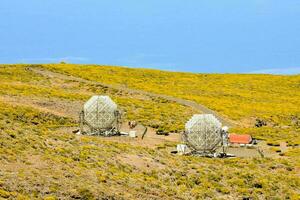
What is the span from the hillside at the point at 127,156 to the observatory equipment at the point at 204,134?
2.45 metres

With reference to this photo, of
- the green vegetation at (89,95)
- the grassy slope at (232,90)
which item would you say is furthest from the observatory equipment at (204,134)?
the grassy slope at (232,90)

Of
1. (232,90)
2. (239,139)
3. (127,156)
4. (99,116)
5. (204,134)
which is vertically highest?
(232,90)

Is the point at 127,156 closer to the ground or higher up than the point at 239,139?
higher up

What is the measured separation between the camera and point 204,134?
54125 mm

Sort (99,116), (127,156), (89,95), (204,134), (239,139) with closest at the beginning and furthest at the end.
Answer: (127,156)
(204,134)
(99,116)
(239,139)
(89,95)

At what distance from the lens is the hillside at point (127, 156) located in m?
36.9

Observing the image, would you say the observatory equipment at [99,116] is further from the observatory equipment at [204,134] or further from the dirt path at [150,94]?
the dirt path at [150,94]

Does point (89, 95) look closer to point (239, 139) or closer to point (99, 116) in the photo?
point (99, 116)

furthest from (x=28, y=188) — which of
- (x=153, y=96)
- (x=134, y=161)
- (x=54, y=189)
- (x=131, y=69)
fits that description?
(x=131, y=69)

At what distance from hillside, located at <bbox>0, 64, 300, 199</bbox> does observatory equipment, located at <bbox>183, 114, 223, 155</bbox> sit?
8.04 ft

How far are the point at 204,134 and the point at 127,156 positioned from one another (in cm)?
927

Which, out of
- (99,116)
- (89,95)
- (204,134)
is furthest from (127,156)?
(89,95)

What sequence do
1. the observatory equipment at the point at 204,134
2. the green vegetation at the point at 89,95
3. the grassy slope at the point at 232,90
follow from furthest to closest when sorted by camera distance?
the grassy slope at the point at 232,90, the green vegetation at the point at 89,95, the observatory equipment at the point at 204,134

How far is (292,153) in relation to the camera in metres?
60.9
